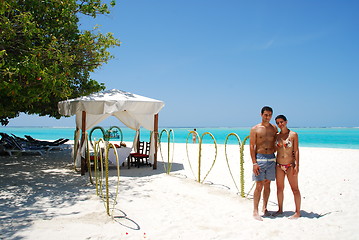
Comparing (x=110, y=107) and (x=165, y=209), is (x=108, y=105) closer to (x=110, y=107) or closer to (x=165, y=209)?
(x=110, y=107)

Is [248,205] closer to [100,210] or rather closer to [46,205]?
[100,210]

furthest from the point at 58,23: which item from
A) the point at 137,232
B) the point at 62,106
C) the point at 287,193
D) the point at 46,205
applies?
the point at 287,193

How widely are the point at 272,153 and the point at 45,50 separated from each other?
539 cm

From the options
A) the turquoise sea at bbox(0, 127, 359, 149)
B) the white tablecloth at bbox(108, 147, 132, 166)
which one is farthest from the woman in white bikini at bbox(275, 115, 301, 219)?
the white tablecloth at bbox(108, 147, 132, 166)

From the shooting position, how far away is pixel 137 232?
3.73 m

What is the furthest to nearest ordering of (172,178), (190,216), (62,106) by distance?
(62,106), (172,178), (190,216)

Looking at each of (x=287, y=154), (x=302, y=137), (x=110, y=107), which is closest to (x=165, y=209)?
(x=287, y=154)

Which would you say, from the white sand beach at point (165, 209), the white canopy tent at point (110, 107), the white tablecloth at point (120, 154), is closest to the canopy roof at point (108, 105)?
the white canopy tent at point (110, 107)

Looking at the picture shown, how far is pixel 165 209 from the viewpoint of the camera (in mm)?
4750

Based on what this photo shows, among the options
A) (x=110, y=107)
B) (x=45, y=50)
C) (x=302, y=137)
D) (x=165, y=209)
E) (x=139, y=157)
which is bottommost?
(x=302, y=137)

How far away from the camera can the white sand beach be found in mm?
3668

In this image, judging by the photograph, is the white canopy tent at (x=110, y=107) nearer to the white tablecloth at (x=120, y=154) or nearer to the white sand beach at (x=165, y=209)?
the white tablecloth at (x=120, y=154)

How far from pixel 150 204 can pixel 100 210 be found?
904mm

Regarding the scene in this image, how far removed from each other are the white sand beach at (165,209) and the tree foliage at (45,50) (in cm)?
211
